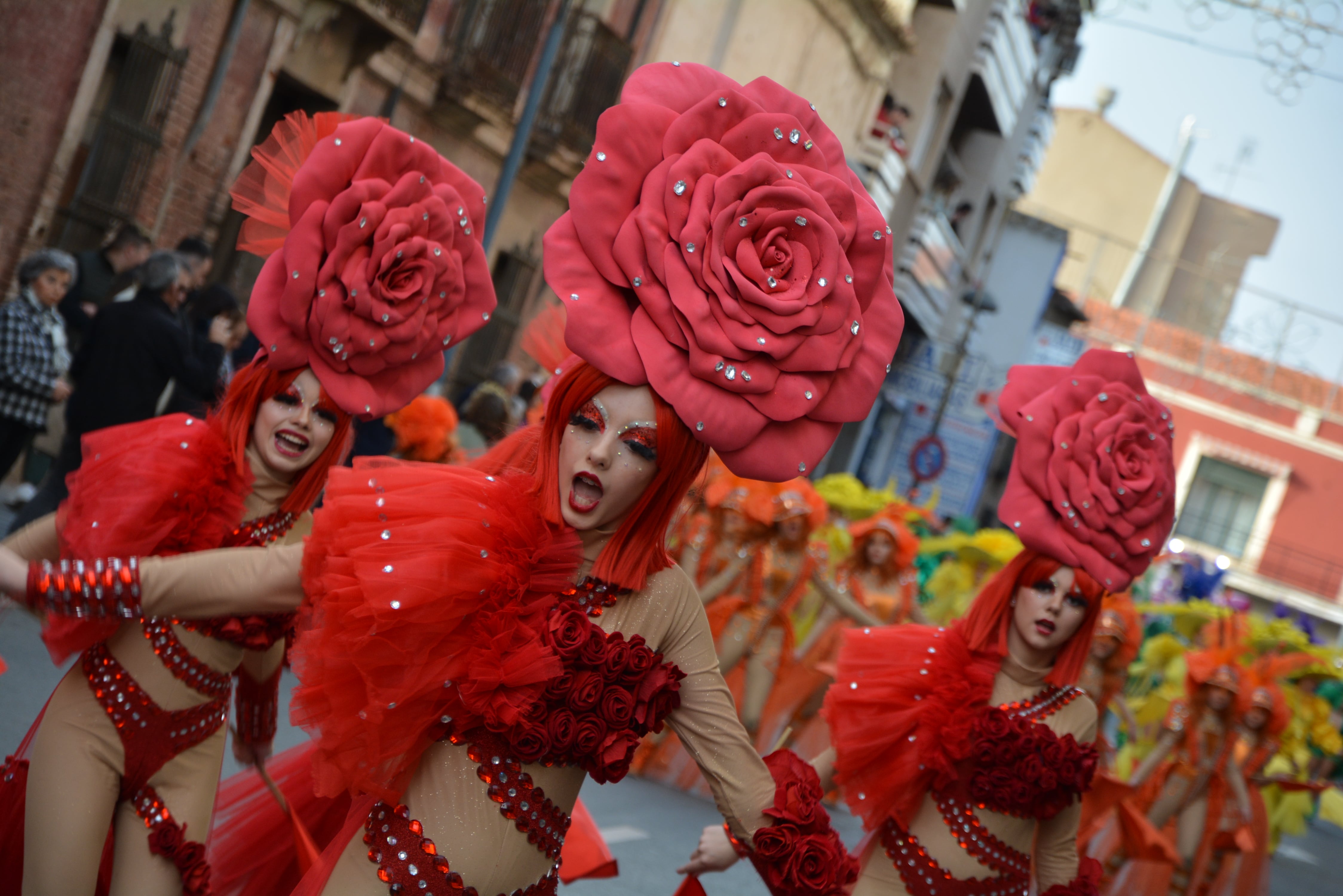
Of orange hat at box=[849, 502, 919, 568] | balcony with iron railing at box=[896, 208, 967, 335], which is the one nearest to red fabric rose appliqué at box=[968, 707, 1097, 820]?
orange hat at box=[849, 502, 919, 568]

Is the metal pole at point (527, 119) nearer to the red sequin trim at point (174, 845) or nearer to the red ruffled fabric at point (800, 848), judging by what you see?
the red sequin trim at point (174, 845)

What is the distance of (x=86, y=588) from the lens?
2684mm

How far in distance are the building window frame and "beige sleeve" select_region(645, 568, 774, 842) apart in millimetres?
38249

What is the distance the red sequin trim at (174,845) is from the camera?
10.8 ft

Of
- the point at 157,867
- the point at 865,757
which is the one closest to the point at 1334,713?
the point at 865,757

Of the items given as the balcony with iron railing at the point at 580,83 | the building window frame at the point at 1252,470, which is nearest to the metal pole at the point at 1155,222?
the building window frame at the point at 1252,470

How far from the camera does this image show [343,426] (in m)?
3.75

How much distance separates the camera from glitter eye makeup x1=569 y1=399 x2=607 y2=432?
2.71 meters

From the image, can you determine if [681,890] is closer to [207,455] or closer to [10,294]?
[207,455]

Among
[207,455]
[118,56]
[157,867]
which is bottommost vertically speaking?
[157,867]

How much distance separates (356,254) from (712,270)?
128 centimetres

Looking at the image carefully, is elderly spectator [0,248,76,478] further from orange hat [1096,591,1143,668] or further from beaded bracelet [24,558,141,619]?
orange hat [1096,591,1143,668]

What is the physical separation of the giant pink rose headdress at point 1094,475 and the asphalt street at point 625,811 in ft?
9.79

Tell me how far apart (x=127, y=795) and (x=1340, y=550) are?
137ft
